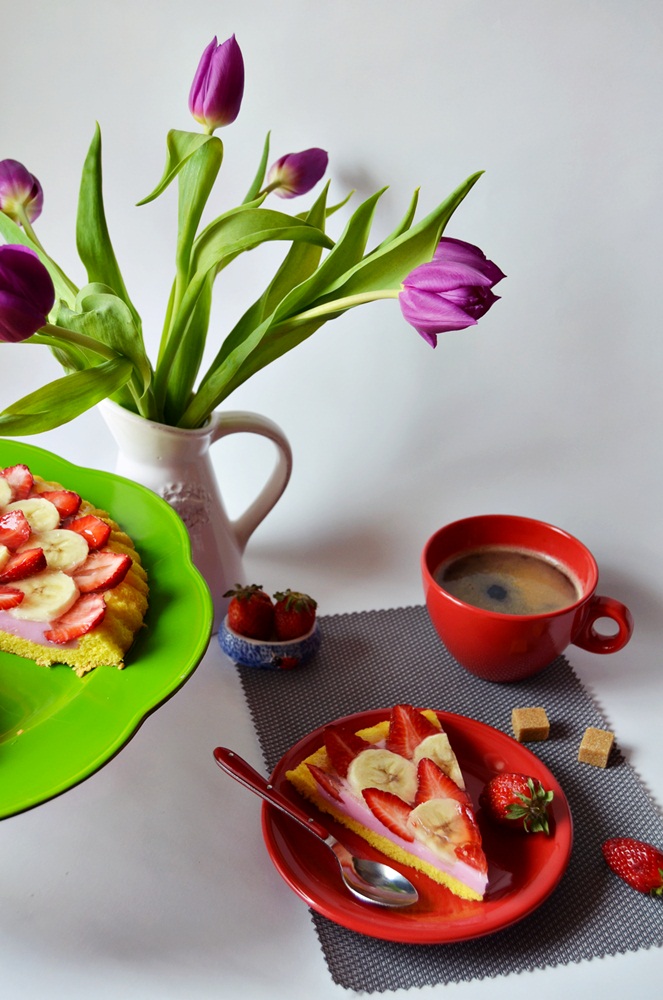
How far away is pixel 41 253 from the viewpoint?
123cm

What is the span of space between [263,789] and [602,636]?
532 millimetres

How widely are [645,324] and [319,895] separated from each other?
1.04m

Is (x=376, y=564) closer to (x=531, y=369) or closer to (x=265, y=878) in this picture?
(x=531, y=369)

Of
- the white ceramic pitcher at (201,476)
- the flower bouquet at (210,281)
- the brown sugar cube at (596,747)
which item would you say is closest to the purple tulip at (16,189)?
the flower bouquet at (210,281)

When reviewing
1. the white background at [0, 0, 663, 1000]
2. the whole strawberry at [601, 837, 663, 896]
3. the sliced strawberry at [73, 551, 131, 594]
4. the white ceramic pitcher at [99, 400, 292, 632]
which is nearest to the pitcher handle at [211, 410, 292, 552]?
the white ceramic pitcher at [99, 400, 292, 632]

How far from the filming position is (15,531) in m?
1.16

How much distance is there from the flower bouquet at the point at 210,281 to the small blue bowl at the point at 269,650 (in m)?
0.30

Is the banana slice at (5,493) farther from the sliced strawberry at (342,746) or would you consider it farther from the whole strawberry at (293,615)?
the sliced strawberry at (342,746)

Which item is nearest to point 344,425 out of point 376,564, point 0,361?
point 376,564

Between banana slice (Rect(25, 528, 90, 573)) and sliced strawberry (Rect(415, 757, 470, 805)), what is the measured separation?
46 centimetres

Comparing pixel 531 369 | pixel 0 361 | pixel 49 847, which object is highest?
pixel 0 361

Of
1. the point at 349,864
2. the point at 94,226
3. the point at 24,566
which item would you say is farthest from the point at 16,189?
the point at 349,864

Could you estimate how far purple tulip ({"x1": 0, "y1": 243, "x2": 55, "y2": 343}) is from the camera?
94cm

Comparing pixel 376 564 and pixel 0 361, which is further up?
pixel 0 361
